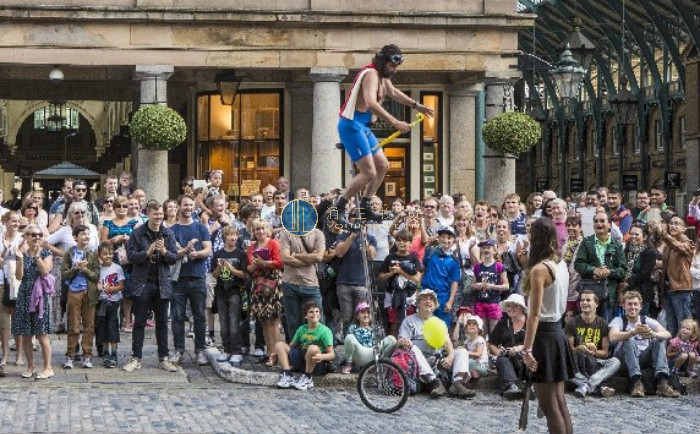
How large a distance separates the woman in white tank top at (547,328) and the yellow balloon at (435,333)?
19.3ft

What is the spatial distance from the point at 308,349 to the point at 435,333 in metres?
1.50

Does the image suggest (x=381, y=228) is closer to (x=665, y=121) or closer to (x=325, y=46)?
(x=325, y=46)

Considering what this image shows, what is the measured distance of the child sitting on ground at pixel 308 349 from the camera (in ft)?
54.4

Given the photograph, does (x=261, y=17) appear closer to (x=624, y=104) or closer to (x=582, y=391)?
(x=624, y=104)

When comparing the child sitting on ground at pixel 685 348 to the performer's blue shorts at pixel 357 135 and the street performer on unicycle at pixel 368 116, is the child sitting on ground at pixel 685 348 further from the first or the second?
the performer's blue shorts at pixel 357 135

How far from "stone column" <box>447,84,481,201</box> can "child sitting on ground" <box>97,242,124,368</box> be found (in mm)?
15333

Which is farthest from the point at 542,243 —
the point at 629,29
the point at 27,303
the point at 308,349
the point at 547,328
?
the point at 629,29

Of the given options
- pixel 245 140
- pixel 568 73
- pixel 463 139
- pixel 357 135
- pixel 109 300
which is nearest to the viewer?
pixel 357 135

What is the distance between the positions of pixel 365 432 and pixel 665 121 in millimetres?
56752

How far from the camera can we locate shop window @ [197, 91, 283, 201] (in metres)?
33.5

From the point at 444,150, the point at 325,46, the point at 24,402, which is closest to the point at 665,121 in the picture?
the point at 444,150

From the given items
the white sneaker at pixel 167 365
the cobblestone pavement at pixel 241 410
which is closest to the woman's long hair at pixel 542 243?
the cobblestone pavement at pixel 241 410

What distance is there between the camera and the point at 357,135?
12.7m

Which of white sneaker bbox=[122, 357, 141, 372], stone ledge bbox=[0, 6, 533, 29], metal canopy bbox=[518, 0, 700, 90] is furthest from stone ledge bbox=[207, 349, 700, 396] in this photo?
metal canopy bbox=[518, 0, 700, 90]
